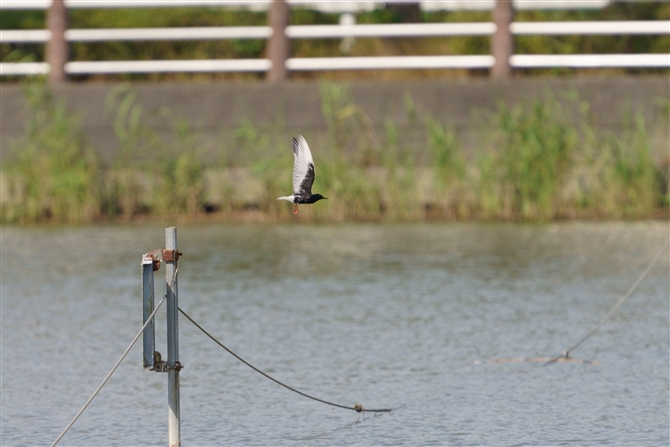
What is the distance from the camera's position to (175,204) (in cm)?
1402

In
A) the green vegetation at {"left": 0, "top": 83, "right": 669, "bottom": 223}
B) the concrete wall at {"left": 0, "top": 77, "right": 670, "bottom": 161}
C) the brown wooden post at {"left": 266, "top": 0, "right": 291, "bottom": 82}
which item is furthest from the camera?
the brown wooden post at {"left": 266, "top": 0, "right": 291, "bottom": 82}

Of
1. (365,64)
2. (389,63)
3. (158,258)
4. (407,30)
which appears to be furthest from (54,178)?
(158,258)

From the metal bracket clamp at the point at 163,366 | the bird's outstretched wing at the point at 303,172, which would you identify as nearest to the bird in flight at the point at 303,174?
the bird's outstretched wing at the point at 303,172

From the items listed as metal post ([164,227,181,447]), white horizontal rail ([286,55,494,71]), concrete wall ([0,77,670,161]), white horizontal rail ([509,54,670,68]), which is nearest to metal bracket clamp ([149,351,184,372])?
metal post ([164,227,181,447])

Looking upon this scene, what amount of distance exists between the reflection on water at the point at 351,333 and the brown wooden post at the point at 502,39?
2565 millimetres

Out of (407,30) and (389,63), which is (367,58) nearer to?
(389,63)

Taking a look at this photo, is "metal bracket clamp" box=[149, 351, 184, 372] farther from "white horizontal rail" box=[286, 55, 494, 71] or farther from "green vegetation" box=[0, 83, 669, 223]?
"white horizontal rail" box=[286, 55, 494, 71]

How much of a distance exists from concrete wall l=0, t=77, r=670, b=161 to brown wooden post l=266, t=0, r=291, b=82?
1.12ft

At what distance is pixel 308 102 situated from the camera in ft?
49.8

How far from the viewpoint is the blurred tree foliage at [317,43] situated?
16.6m

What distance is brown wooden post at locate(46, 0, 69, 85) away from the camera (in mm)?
15672

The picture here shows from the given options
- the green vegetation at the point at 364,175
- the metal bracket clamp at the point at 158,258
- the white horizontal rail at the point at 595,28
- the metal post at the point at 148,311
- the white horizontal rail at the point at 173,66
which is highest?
the white horizontal rail at the point at 595,28

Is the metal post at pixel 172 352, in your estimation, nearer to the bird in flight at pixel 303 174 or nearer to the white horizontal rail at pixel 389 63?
the bird in flight at pixel 303 174

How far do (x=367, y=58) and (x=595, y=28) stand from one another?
2.55 metres
